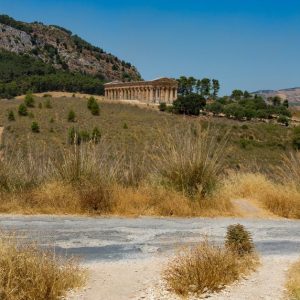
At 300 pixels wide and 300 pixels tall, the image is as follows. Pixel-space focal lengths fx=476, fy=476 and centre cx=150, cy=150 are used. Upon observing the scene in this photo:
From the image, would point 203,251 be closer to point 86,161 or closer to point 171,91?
point 86,161

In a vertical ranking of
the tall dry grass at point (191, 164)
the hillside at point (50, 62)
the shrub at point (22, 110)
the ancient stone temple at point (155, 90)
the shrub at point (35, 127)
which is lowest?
the shrub at point (35, 127)

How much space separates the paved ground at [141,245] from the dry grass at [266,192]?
63 centimetres

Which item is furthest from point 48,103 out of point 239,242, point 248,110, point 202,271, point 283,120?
point 202,271

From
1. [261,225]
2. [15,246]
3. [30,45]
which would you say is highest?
[30,45]

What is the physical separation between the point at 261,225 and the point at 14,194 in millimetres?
3645

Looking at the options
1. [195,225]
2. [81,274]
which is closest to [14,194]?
[195,225]

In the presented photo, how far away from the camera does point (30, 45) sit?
13612cm

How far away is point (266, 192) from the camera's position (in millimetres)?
8070

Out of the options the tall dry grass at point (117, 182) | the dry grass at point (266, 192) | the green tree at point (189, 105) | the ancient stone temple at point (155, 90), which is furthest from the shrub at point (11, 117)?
the dry grass at point (266, 192)

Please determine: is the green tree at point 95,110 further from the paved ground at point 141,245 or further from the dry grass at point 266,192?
the paved ground at point 141,245

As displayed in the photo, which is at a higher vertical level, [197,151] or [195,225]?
[197,151]

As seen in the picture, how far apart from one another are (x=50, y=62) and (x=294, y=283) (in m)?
133

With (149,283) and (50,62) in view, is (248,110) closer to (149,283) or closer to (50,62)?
(50,62)

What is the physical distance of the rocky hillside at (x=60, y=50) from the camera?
133 meters
